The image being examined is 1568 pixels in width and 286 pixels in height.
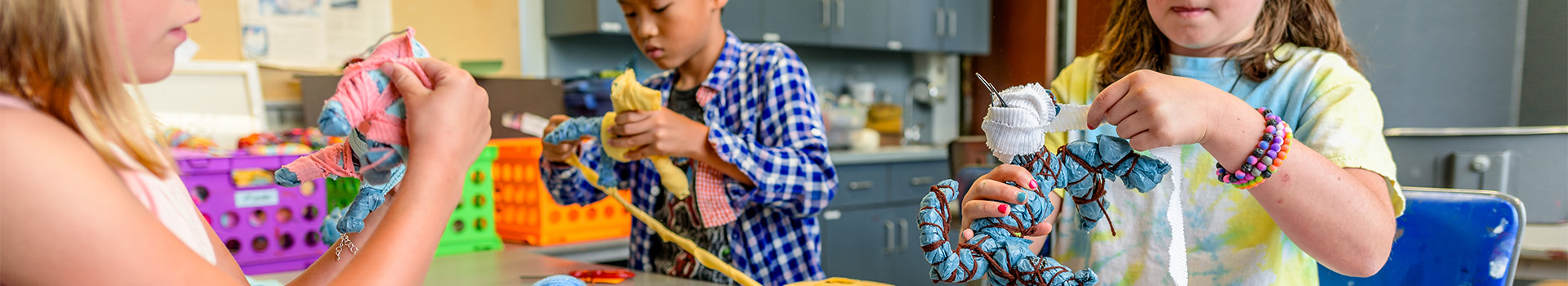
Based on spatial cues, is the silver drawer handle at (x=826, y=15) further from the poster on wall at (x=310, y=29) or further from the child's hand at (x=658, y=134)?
the poster on wall at (x=310, y=29)

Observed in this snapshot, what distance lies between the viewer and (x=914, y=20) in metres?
1.77

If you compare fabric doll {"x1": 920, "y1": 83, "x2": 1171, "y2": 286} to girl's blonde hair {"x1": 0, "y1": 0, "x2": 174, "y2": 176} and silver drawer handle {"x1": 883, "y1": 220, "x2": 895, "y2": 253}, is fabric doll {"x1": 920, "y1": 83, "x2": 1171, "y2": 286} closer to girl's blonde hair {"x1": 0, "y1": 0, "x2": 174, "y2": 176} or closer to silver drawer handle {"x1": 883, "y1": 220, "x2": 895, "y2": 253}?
girl's blonde hair {"x1": 0, "y1": 0, "x2": 174, "y2": 176}

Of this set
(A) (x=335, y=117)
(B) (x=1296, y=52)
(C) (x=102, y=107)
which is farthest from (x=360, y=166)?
(B) (x=1296, y=52)

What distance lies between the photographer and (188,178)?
1.34 m

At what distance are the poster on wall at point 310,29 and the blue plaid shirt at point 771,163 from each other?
4.49ft

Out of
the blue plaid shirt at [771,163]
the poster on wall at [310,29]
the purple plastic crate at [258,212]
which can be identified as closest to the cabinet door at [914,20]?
the blue plaid shirt at [771,163]

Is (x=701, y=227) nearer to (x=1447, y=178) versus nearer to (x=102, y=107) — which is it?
(x=102, y=107)

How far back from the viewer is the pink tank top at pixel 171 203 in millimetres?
510

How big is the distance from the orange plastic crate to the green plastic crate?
0.19ft

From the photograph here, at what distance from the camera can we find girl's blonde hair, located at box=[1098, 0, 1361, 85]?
0.74 metres

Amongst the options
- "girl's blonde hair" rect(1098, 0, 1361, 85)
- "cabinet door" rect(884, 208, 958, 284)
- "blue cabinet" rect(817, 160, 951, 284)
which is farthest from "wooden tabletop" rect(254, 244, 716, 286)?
"blue cabinet" rect(817, 160, 951, 284)

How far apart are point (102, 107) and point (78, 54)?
0.03 m

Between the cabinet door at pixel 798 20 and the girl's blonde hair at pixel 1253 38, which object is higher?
the girl's blonde hair at pixel 1253 38

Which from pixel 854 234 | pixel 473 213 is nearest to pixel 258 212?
pixel 473 213
